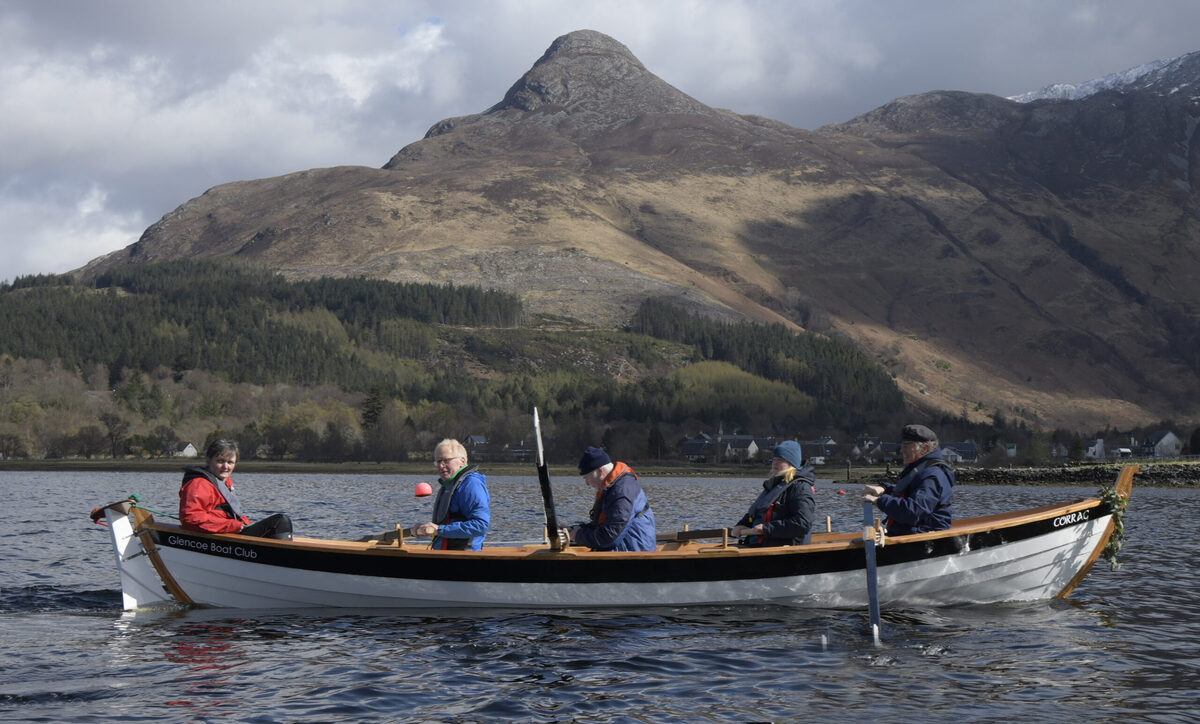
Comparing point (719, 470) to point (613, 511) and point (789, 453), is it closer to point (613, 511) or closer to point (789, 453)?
point (789, 453)

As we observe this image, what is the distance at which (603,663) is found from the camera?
15.7 m

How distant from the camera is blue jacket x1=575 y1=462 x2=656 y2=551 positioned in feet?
61.2

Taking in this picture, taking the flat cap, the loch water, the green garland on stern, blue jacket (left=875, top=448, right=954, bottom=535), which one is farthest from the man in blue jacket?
the green garland on stern

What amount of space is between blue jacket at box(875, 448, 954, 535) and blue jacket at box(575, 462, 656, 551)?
3.96 m

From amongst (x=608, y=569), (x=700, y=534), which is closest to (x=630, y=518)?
(x=608, y=569)

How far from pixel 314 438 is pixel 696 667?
166113 mm

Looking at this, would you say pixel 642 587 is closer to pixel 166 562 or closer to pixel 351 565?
pixel 351 565

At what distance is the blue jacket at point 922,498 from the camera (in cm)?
1878

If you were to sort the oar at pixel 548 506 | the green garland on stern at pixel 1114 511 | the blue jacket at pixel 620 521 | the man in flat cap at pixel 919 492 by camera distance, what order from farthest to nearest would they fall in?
the green garland on stern at pixel 1114 511 < the man in flat cap at pixel 919 492 < the blue jacket at pixel 620 521 < the oar at pixel 548 506

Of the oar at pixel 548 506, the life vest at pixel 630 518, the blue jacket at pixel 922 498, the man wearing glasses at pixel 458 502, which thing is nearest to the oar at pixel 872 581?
the blue jacket at pixel 922 498

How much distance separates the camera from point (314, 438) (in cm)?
17500

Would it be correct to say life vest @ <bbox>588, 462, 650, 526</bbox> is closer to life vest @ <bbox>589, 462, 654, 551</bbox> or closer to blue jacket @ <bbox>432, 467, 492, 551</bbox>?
life vest @ <bbox>589, 462, 654, 551</bbox>

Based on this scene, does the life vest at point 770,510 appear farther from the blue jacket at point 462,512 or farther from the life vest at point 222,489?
the life vest at point 222,489

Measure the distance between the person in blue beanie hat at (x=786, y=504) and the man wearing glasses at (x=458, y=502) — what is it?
14.6 ft
